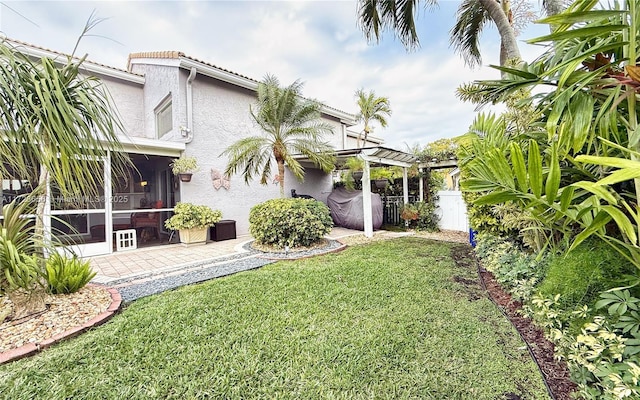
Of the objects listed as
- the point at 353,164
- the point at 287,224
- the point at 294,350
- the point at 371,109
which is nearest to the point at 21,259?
the point at 294,350

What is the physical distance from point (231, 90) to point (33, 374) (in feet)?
33.4

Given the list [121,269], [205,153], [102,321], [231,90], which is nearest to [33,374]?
[102,321]

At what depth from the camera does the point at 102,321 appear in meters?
3.45

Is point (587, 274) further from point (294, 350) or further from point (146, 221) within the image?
point (146, 221)

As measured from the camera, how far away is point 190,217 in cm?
865

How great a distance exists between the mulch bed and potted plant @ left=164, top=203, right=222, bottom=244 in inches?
310

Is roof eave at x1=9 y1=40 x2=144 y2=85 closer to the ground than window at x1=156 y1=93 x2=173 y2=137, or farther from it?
farther from it

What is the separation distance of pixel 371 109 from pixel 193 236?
1517 cm

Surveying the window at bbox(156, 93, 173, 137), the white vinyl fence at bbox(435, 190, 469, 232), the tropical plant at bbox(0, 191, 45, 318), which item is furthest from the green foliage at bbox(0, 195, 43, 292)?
the white vinyl fence at bbox(435, 190, 469, 232)

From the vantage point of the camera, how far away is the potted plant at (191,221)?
8562 mm

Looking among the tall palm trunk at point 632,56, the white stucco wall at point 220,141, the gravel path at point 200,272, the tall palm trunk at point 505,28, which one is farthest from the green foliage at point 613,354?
the white stucco wall at point 220,141

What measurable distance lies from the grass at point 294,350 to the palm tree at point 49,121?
70.6 inches

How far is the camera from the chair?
8750mm

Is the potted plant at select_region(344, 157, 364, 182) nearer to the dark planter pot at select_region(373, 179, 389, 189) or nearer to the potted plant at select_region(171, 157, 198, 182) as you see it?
the dark planter pot at select_region(373, 179, 389, 189)
